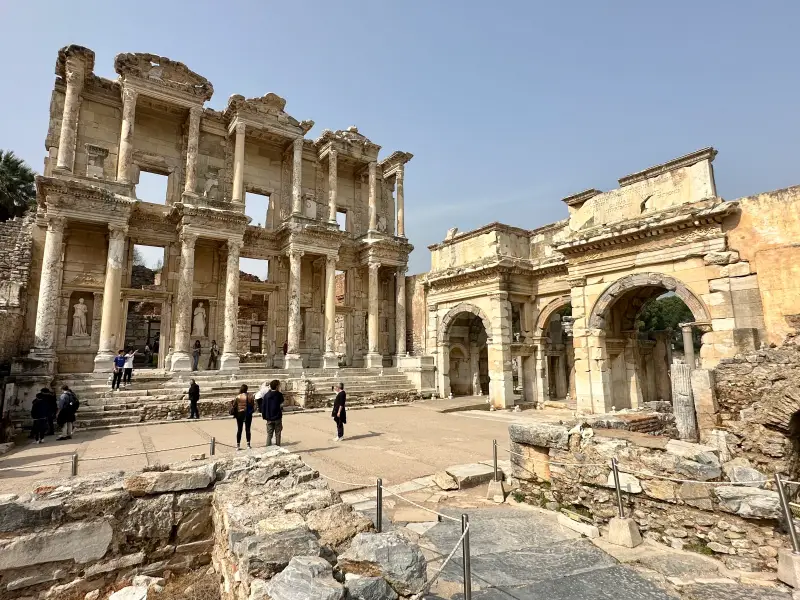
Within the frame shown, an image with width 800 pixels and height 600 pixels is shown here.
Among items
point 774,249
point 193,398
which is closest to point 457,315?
point 193,398

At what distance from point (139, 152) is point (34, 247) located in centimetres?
631

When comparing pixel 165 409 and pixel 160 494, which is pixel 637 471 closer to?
pixel 160 494

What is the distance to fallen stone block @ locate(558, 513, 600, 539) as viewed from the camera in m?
5.18

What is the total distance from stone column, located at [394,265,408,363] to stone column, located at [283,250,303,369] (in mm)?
5902

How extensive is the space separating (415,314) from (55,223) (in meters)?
17.4

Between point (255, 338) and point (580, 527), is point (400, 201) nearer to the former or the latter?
point (255, 338)


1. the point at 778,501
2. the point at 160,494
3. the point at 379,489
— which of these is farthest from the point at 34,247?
the point at 778,501

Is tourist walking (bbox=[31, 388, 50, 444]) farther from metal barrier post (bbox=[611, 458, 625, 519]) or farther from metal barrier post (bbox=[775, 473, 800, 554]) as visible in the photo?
metal barrier post (bbox=[775, 473, 800, 554])

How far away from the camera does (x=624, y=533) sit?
16.6ft

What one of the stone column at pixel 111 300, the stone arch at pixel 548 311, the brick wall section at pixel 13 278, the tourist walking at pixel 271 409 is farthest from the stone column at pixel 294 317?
the stone arch at pixel 548 311

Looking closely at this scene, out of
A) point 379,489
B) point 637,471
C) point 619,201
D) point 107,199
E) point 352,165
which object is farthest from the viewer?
point 352,165

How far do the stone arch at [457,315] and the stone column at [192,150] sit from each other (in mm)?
13204

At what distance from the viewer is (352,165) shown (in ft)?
86.8

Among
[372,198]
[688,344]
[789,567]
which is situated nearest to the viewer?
[789,567]
